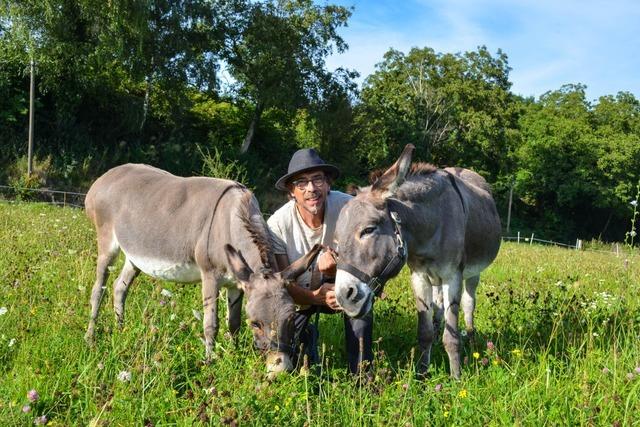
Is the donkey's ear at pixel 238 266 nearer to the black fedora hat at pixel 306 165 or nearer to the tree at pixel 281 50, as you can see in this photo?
the black fedora hat at pixel 306 165

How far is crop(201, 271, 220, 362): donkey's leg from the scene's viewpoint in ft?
12.4

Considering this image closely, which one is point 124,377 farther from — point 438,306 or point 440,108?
point 440,108

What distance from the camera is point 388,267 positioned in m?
3.36

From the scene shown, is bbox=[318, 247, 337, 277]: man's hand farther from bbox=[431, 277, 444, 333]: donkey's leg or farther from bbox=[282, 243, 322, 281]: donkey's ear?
bbox=[431, 277, 444, 333]: donkey's leg

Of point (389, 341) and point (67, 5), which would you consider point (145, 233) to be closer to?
point (389, 341)

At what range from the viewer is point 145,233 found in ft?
15.1

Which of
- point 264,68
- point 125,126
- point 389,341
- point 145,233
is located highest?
point 264,68

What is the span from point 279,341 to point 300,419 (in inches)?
19.7

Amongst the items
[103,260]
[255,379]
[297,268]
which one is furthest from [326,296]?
[103,260]

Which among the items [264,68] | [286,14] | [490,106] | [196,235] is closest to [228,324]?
[196,235]

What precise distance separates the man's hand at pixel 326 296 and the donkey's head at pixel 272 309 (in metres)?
0.42

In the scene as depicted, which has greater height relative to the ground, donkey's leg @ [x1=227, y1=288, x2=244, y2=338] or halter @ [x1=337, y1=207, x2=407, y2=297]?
halter @ [x1=337, y1=207, x2=407, y2=297]

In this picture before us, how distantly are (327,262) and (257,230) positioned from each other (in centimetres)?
58

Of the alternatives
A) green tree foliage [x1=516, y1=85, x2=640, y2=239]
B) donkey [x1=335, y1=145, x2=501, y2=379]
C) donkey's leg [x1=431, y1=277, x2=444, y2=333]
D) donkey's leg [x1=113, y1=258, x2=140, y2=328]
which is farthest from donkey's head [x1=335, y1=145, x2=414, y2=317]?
green tree foliage [x1=516, y1=85, x2=640, y2=239]
